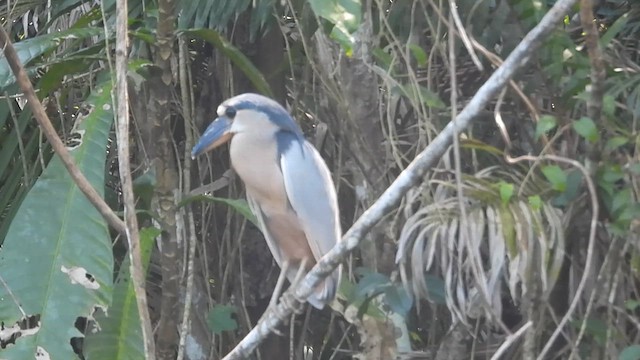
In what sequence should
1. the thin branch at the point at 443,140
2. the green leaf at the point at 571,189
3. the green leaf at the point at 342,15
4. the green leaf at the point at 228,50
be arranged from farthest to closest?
the green leaf at the point at 228,50 < the green leaf at the point at 571,189 < the green leaf at the point at 342,15 < the thin branch at the point at 443,140

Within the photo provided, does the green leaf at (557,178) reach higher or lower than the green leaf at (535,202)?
higher

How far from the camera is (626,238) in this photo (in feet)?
7.59

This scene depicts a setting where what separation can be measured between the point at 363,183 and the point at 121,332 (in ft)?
2.58

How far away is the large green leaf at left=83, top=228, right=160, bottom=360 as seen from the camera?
7.94 ft

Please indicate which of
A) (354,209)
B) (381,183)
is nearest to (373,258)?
(381,183)

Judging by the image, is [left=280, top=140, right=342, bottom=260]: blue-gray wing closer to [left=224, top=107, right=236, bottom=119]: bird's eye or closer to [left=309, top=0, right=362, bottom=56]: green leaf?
[left=224, top=107, right=236, bottom=119]: bird's eye

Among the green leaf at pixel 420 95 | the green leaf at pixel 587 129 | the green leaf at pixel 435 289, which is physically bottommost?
the green leaf at pixel 435 289

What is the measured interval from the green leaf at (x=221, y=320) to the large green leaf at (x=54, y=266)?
26.5 inches

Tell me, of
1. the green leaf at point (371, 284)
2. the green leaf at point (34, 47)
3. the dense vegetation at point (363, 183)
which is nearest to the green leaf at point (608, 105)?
the dense vegetation at point (363, 183)

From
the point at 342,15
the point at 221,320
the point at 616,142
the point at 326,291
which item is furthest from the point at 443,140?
the point at 221,320

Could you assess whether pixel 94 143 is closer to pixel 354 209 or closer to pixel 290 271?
pixel 290 271

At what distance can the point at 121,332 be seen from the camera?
244 cm

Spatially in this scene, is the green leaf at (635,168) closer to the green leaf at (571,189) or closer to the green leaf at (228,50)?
the green leaf at (571,189)

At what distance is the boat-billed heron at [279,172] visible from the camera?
2395 mm
